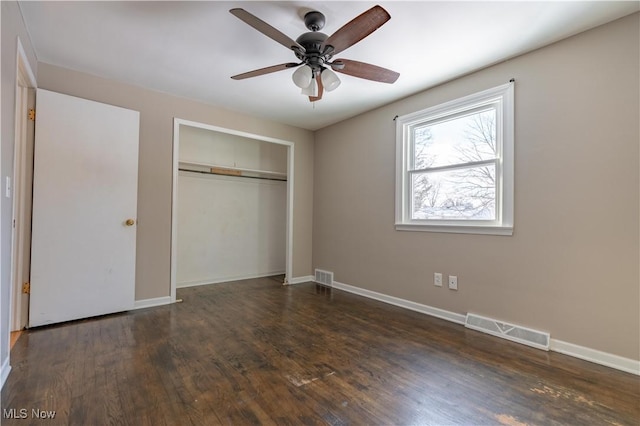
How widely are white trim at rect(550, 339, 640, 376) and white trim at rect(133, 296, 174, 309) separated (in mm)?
3868

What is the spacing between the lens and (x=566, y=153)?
2.34m

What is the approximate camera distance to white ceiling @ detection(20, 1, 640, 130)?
2051 mm

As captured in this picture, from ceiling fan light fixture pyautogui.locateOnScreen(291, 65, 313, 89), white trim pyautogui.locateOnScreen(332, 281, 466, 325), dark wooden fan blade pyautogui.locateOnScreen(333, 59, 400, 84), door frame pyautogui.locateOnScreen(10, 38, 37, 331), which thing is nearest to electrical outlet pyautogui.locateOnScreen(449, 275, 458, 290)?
white trim pyautogui.locateOnScreen(332, 281, 466, 325)

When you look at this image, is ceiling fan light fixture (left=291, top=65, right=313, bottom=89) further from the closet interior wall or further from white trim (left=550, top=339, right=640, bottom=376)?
white trim (left=550, top=339, right=640, bottom=376)

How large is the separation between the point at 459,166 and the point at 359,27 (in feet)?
6.09

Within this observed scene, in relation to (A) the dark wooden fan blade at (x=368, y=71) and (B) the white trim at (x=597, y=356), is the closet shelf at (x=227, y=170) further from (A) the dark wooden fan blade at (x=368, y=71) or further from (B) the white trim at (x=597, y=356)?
(B) the white trim at (x=597, y=356)

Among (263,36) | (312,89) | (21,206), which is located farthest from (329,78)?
(21,206)

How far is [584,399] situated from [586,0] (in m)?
2.52

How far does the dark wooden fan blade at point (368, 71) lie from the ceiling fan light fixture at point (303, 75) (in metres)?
0.21

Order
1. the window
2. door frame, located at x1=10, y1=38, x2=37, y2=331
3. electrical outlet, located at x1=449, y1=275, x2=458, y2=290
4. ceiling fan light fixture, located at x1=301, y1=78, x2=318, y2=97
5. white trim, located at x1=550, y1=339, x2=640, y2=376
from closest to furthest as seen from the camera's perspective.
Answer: white trim, located at x1=550, y1=339, x2=640, y2=376 < ceiling fan light fixture, located at x1=301, y1=78, x2=318, y2=97 < door frame, located at x1=10, y1=38, x2=37, y2=331 < the window < electrical outlet, located at x1=449, y1=275, x2=458, y2=290

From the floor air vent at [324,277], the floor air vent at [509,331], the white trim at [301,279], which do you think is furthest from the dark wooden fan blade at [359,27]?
the white trim at [301,279]

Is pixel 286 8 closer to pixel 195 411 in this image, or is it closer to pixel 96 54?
pixel 96 54

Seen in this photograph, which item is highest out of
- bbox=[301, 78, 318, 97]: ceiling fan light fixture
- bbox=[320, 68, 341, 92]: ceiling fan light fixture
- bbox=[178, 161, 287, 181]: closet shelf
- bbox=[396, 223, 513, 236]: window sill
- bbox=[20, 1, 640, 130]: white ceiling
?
bbox=[20, 1, 640, 130]: white ceiling

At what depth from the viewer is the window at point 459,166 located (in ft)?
8.89
